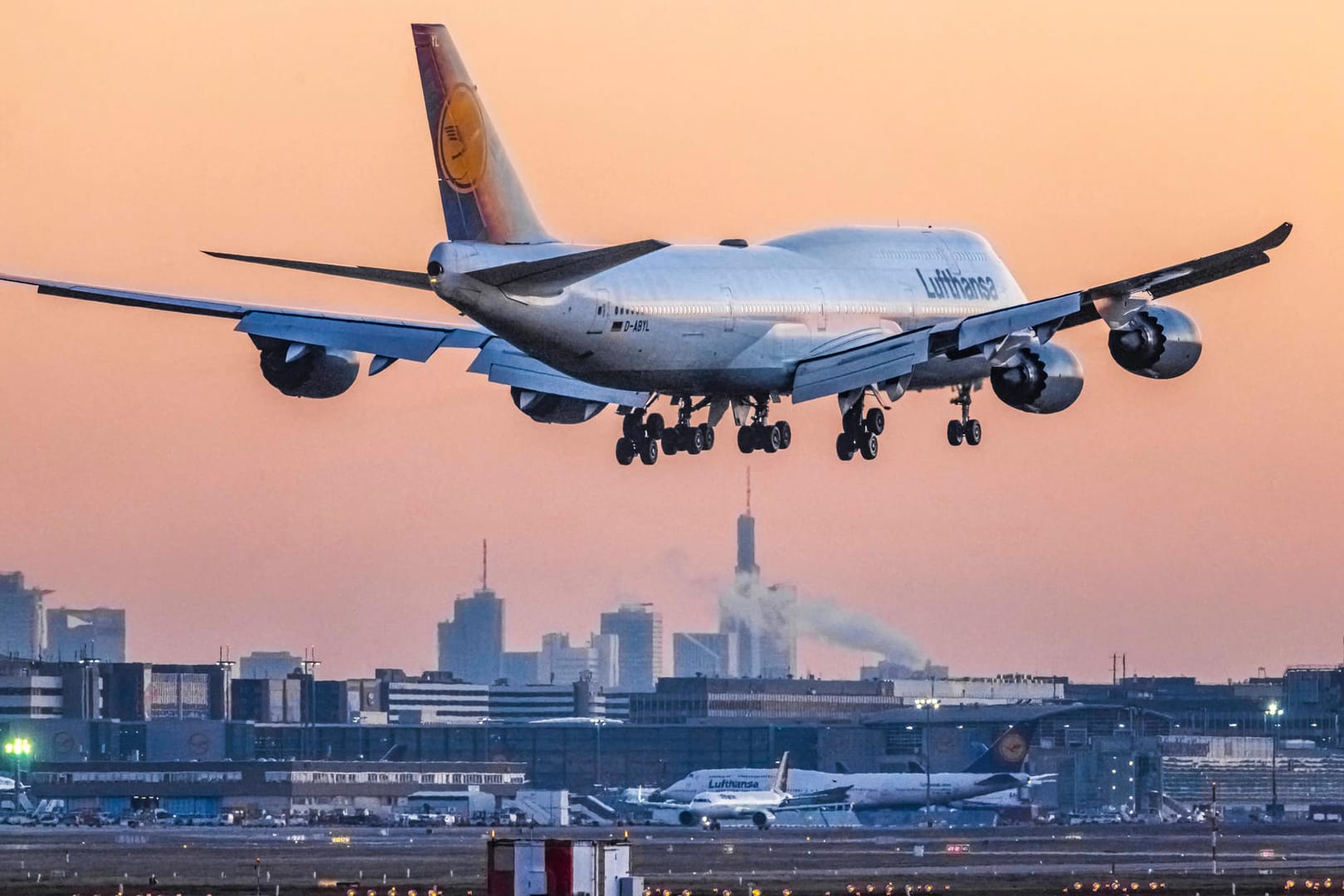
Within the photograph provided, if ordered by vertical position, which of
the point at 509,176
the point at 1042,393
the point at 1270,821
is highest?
the point at 509,176

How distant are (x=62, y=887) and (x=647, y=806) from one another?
103 meters

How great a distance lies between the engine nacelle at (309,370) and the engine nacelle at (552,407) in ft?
17.3

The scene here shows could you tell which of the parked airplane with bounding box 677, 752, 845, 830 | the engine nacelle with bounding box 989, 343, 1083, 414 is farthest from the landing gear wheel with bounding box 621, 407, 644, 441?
the parked airplane with bounding box 677, 752, 845, 830

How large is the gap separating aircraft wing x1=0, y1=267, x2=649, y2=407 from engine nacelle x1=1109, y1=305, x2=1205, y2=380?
552 inches

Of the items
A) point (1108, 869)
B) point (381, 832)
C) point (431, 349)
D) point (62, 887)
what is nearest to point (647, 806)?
point (381, 832)

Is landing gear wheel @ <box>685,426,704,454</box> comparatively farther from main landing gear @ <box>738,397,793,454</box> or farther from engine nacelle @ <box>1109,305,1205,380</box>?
engine nacelle @ <box>1109,305,1205,380</box>

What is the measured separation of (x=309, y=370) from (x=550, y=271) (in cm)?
1118

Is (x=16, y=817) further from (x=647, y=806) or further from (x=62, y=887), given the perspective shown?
(x=62, y=887)

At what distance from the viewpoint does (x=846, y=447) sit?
7762 cm

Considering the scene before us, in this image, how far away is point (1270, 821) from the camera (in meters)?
171

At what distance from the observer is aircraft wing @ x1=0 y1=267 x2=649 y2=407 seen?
7350 cm

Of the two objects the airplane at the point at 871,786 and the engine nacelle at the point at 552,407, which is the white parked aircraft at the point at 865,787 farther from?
the engine nacelle at the point at 552,407

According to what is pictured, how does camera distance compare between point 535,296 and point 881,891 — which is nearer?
point 535,296

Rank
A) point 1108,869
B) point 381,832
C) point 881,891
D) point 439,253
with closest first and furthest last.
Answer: point 439,253 < point 881,891 < point 1108,869 < point 381,832
